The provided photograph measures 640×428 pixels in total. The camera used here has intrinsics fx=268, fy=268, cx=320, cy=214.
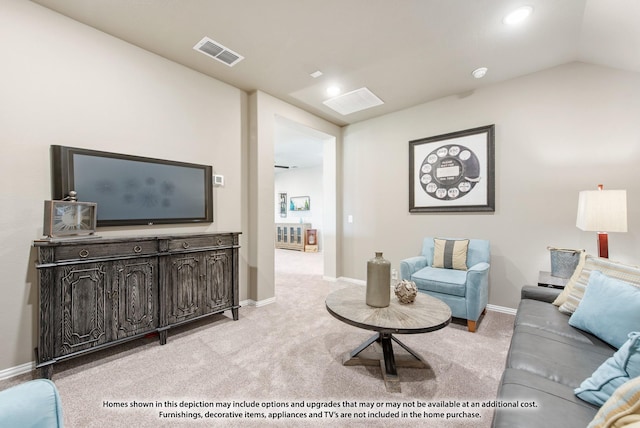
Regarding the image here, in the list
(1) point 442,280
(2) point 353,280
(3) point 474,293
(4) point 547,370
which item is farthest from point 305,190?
(4) point 547,370

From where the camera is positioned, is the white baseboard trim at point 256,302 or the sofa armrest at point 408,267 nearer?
the sofa armrest at point 408,267

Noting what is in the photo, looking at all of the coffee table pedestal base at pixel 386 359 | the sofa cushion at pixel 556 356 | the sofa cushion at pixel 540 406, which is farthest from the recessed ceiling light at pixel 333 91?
the sofa cushion at pixel 540 406

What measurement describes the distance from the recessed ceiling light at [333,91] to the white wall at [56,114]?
5.15 feet

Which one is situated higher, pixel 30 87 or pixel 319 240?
pixel 30 87

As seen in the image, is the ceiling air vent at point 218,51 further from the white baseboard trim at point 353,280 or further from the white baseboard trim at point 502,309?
the white baseboard trim at point 502,309

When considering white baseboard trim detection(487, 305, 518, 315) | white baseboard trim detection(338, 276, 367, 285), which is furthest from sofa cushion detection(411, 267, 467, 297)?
white baseboard trim detection(338, 276, 367, 285)

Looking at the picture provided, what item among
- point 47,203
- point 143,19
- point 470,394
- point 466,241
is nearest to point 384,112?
point 466,241

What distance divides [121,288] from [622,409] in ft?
9.46

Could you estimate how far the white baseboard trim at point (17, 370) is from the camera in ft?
6.39

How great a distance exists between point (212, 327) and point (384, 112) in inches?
Result: 148

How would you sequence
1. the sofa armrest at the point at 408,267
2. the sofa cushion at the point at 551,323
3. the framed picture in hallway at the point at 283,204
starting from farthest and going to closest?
the framed picture in hallway at the point at 283,204, the sofa armrest at the point at 408,267, the sofa cushion at the point at 551,323

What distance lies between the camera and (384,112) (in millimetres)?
4188

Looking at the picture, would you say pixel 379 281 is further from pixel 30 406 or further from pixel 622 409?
pixel 30 406

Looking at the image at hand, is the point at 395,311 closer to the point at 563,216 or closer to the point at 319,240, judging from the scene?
the point at 563,216
